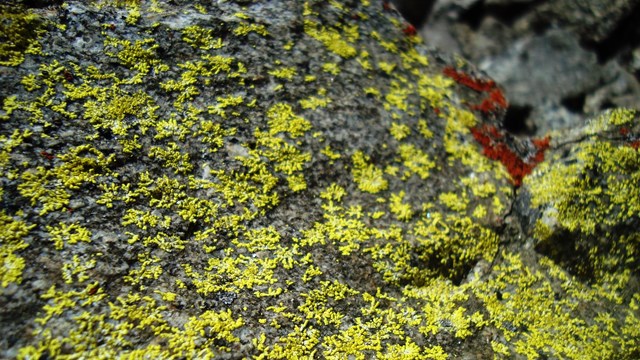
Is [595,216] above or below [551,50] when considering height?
below

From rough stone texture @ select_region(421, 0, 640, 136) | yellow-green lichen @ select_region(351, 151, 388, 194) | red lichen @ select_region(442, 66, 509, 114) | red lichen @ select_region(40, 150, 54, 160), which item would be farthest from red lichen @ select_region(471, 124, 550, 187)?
red lichen @ select_region(40, 150, 54, 160)

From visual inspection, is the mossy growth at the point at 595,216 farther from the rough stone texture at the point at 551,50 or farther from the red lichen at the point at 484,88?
the rough stone texture at the point at 551,50

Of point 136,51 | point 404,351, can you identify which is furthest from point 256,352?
point 136,51

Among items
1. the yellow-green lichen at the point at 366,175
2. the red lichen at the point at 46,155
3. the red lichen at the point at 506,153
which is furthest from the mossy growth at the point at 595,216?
the red lichen at the point at 46,155

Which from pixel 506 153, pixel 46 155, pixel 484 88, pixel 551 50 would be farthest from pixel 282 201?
pixel 551 50

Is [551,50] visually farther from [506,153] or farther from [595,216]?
[595,216]

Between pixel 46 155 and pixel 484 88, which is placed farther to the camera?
pixel 484 88
